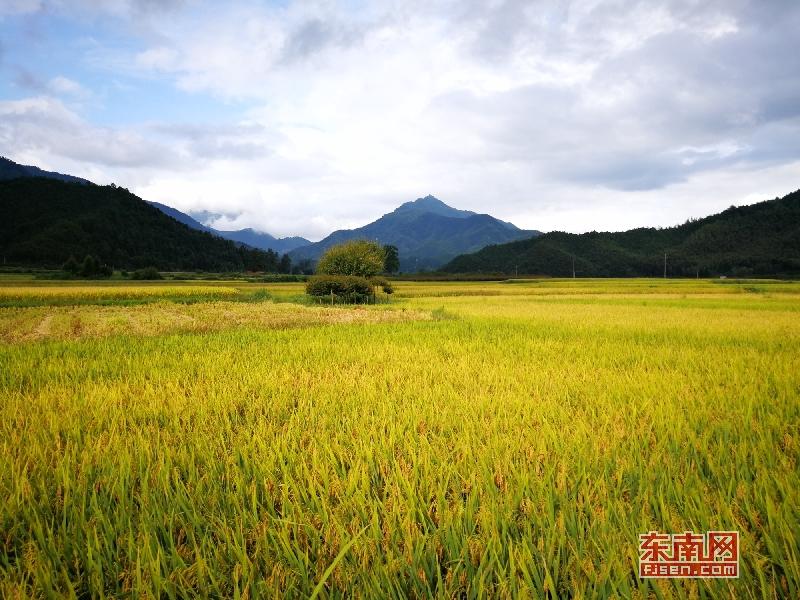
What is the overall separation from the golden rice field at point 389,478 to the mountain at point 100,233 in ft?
379

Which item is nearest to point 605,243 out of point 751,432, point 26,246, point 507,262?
point 507,262

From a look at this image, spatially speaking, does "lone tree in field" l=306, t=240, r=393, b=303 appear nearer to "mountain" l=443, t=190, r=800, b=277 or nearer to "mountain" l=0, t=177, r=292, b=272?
"mountain" l=0, t=177, r=292, b=272

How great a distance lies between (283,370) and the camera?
19.7ft

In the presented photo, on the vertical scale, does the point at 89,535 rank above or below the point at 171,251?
below

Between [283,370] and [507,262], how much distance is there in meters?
141

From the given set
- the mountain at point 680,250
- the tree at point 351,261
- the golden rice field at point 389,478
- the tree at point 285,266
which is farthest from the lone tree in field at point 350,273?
the tree at point 285,266

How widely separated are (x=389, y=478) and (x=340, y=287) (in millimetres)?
26673

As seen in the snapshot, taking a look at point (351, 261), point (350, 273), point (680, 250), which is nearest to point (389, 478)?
point (350, 273)

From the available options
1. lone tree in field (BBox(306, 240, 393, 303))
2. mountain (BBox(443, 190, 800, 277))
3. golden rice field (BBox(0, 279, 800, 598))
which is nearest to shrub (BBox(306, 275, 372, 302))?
lone tree in field (BBox(306, 240, 393, 303))

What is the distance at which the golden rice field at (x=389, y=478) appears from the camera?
5.49 ft

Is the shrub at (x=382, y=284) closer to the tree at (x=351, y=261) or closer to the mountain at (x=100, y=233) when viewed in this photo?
the tree at (x=351, y=261)

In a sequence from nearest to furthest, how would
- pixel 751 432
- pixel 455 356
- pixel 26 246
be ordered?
1. pixel 751 432
2. pixel 455 356
3. pixel 26 246

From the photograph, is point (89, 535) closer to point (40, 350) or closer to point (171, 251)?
point (40, 350)

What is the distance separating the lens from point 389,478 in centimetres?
253
